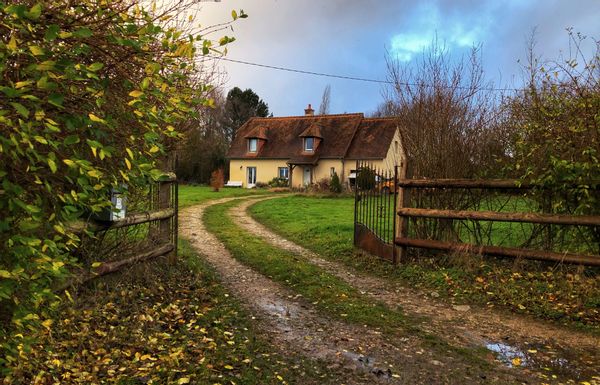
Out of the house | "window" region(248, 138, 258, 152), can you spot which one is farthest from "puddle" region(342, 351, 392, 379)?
"window" region(248, 138, 258, 152)

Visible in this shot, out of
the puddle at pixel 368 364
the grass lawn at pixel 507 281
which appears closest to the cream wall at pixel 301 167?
the grass lawn at pixel 507 281

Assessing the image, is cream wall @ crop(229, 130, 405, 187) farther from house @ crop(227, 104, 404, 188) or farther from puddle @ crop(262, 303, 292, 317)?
puddle @ crop(262, 303, 292, 317)

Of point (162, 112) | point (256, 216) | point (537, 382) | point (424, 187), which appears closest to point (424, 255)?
point (424, 187)

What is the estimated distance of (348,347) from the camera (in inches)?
178

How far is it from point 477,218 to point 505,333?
8.20 feet

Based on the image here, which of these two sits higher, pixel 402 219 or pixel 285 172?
pixel 285 172

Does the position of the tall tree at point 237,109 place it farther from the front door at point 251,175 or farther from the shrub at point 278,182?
the shrub at point 278,182

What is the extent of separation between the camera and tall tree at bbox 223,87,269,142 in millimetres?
56281

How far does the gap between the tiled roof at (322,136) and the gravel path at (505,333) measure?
27685 millimetres

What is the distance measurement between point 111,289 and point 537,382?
184 inches

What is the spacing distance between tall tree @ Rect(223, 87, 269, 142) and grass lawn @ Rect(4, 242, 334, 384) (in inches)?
2042

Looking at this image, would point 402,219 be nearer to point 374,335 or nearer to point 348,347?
point 374,335

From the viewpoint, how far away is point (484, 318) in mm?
5473

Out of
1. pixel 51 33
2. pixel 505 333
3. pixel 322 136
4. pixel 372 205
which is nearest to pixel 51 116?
pixel 51 33
